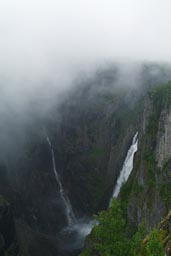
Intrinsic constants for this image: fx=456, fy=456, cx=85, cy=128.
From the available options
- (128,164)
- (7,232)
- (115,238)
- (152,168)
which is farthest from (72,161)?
(115,238)

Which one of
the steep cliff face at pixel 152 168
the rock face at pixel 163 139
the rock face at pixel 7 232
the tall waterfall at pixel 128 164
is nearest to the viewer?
the steep cliff face at pixel 152 168

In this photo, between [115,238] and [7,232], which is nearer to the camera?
[115,238]

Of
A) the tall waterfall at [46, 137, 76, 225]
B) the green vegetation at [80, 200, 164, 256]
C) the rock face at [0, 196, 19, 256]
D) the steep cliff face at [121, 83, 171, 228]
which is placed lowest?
the tall waterfall at [46, 137, 76, 225]

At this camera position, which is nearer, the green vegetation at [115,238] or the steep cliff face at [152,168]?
the green vegetation at [115,238]

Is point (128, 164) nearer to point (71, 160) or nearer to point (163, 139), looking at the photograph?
point (163, 139)

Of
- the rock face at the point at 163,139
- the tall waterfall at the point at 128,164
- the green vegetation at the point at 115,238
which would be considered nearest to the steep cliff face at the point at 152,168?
the rock face at the point at 163,139

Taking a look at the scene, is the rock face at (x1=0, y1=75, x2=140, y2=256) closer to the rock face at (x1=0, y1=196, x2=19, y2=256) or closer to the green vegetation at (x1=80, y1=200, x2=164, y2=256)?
the rock face at (x1=0, y1=196, x2=19, y2=256)

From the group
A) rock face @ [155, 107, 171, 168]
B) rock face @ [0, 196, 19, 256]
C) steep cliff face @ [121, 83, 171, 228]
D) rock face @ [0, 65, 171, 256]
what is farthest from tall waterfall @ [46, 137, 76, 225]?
rock face @ [155, 107, 171, 168]

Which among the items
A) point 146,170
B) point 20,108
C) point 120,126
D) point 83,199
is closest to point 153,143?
point 146,170

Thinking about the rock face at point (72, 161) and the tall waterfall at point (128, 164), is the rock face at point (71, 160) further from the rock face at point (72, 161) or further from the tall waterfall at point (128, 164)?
the tall waterfall at point (128, 164)

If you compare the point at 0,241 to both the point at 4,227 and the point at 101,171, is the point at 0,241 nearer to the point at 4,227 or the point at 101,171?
the point at 4,227

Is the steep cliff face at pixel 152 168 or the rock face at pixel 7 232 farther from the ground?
the steep cliff face at pixel 152 168
